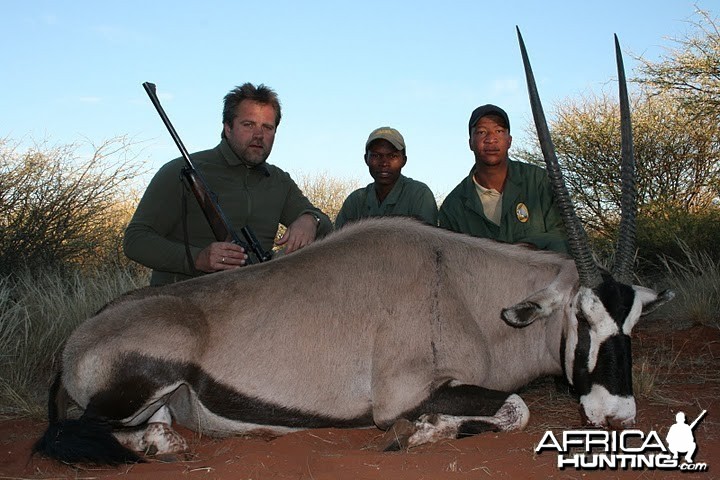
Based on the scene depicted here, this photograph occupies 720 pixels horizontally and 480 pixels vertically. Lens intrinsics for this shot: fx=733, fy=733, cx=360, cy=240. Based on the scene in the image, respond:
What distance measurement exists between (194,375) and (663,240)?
1060 centimetres

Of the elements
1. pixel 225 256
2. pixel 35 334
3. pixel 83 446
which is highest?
pixel 225 256

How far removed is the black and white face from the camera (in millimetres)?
3996

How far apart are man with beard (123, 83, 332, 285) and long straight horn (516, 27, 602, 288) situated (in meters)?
2.35

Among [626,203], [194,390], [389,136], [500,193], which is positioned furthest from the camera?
[389,136]

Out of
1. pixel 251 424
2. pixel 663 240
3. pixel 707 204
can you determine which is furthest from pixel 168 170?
pixel 707 204

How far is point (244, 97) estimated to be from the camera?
6.57 m

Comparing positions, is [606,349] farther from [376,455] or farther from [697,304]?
[697,304]

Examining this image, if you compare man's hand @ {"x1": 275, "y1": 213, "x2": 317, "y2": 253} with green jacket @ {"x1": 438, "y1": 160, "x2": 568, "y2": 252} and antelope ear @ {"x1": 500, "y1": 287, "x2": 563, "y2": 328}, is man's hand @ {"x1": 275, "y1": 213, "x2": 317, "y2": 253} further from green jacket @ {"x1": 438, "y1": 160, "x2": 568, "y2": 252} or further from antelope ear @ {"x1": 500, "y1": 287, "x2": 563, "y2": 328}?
antelope ear @ {"x1": 500, "y1": 287, "x2": 563, "y2": 328}

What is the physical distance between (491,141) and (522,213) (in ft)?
2.45

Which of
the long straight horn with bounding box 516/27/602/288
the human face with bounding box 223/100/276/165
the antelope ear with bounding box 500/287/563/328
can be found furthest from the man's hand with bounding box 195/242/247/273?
the long straight horn with bounding box 516/27/602/288

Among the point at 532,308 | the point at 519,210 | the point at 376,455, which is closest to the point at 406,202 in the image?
the point at 519,210

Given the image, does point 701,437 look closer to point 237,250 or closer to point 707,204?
point 237,250

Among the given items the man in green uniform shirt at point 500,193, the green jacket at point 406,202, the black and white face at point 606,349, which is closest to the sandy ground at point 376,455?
the black and white face at point 606,349

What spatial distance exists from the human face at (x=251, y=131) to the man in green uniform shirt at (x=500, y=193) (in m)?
2.03
